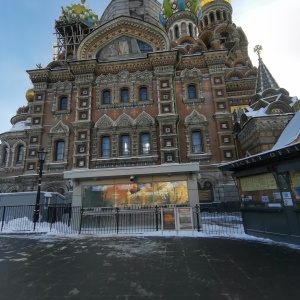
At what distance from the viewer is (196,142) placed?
20.7m

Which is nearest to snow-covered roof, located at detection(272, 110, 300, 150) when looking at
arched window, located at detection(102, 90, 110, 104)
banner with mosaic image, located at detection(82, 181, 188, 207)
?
banner with mosaic image, located at detection(82, 181, 188, 207)

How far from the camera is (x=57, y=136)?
21.6 m

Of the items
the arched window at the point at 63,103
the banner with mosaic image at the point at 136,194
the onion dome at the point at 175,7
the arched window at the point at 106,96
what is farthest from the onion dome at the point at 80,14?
the banner with mosaic image at the point at 136,194

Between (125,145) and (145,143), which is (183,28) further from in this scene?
(125,145)

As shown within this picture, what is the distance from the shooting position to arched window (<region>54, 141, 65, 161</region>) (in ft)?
69.7

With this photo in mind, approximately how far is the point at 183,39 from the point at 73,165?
1049 inches

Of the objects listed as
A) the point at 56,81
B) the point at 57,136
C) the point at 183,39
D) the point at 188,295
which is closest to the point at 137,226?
the point at 188,295

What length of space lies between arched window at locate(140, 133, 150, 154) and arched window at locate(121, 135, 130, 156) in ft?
4.11

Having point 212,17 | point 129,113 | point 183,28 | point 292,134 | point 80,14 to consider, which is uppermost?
point 212,17

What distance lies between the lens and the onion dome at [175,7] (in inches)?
1576

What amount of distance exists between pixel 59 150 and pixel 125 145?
633cm

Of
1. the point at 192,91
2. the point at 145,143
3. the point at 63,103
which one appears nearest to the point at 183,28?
the point at 192,91

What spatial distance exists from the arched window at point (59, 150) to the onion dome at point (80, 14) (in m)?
26.7

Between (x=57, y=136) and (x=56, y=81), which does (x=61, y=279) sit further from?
(x=56, y=81)
